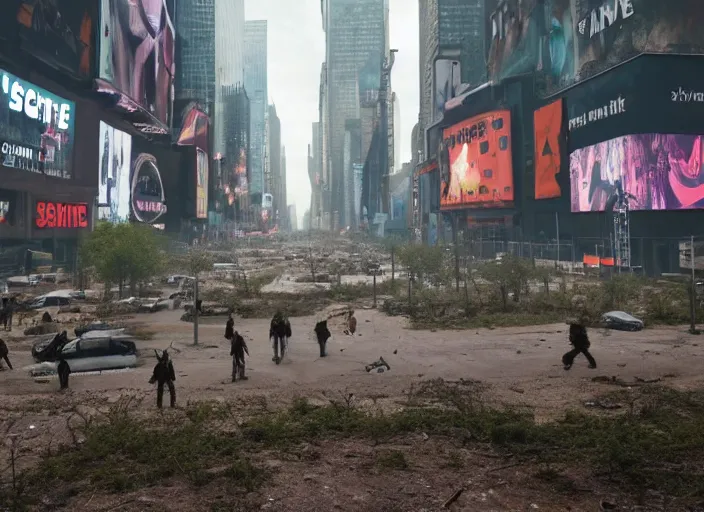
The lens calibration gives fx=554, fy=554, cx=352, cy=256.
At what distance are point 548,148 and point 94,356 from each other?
72.9m

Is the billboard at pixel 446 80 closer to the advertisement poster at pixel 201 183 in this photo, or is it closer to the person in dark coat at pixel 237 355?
the advertisement poster at pixel 201 183

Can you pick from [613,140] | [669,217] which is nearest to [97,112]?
[613,140]

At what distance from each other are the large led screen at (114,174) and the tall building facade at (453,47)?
76454mm

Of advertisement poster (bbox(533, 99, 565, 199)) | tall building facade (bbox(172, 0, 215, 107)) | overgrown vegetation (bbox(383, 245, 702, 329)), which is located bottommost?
overgrown vegetation (bbox(383, 245, 702, 329))

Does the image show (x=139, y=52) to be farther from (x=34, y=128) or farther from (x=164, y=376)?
(x=164, y=376)

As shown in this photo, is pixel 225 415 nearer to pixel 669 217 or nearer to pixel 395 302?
pixel 395 302

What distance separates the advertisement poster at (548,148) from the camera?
7688cm

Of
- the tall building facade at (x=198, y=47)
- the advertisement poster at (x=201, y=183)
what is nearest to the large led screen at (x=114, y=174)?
the advertisement poster at (x=201, y=183)

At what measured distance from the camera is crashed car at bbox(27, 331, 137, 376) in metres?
18.7

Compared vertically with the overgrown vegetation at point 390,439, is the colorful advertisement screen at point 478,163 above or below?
above

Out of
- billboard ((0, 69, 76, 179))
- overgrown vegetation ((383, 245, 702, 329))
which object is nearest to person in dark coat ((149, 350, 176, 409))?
overgrown vegetation ((383, 245, 702, 329))

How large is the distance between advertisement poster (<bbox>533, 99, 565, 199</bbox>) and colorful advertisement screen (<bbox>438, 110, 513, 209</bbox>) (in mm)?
10738

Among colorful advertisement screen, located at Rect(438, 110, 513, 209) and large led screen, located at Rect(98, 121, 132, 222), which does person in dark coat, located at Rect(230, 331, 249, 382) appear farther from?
colorful advertisement screen, located at Rect(438, 110, 513, 209)

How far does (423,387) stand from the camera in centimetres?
1595
